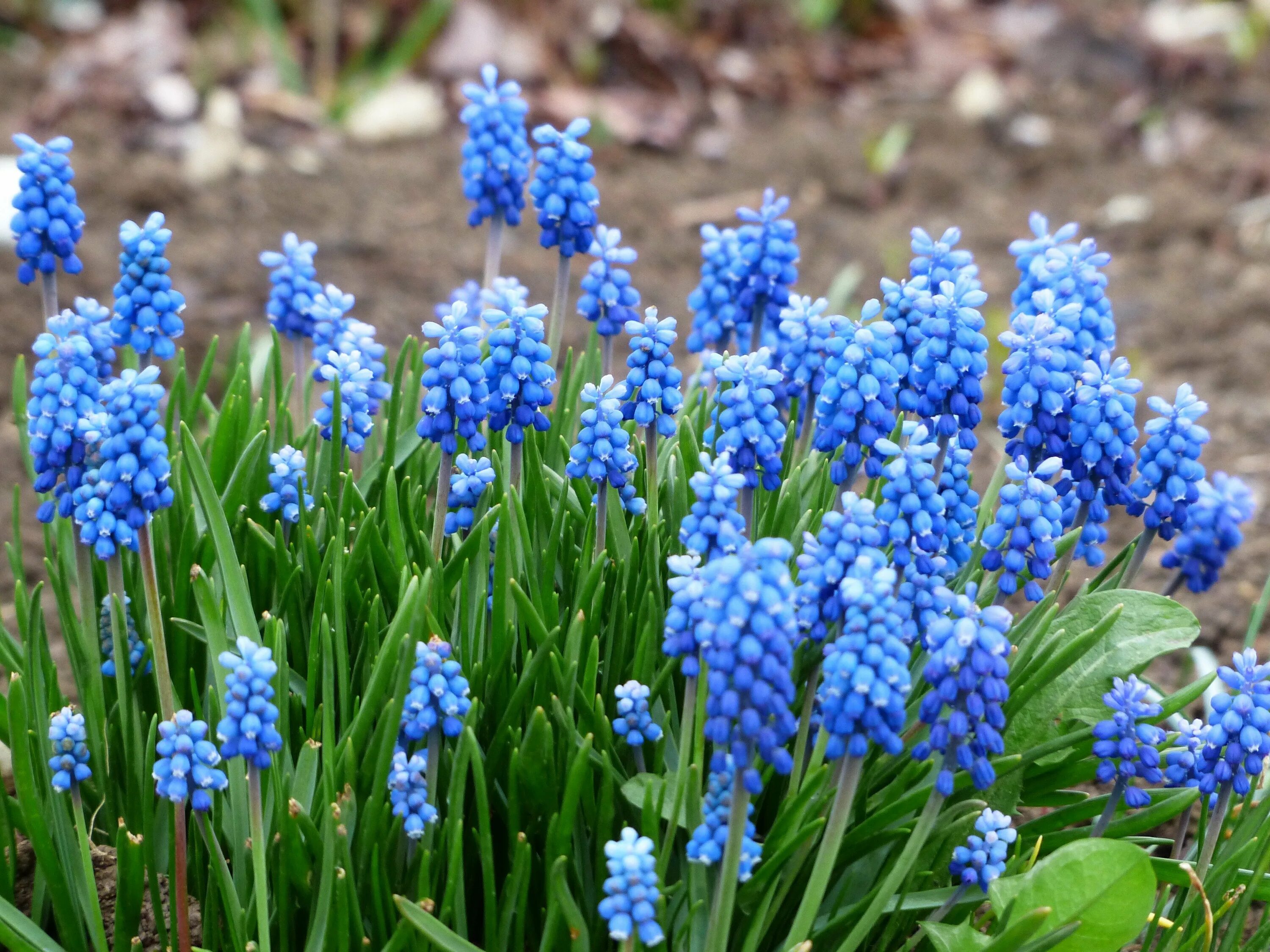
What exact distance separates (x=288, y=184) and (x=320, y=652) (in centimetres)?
573

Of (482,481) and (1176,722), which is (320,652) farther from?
(1176,722)

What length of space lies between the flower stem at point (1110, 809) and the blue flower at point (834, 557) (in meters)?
0.97

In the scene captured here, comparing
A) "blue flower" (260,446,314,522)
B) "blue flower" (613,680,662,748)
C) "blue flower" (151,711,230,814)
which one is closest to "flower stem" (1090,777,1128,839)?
"blue flower" (613,680,662,748)

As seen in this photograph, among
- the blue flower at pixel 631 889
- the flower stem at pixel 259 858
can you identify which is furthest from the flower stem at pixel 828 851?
the flower stem at pixel 259 858

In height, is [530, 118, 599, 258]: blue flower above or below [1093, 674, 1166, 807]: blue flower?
above

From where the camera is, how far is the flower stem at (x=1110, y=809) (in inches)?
121

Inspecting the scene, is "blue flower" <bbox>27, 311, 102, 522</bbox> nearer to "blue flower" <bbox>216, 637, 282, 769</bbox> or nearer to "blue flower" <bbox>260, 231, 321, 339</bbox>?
"blue flower" <bbox>216, 637, 282, 769</bbox>

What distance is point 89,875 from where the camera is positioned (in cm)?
294

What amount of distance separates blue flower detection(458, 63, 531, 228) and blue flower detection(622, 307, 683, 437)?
0.99m

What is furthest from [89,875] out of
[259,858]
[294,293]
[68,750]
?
[294,293]

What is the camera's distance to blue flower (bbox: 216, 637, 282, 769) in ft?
8.27

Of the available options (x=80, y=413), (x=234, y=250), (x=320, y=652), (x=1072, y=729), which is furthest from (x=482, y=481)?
(x=234, y=250)

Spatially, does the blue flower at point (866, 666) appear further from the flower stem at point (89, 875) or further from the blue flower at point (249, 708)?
the flower stem at point (89, 875)

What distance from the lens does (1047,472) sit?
280 cm
